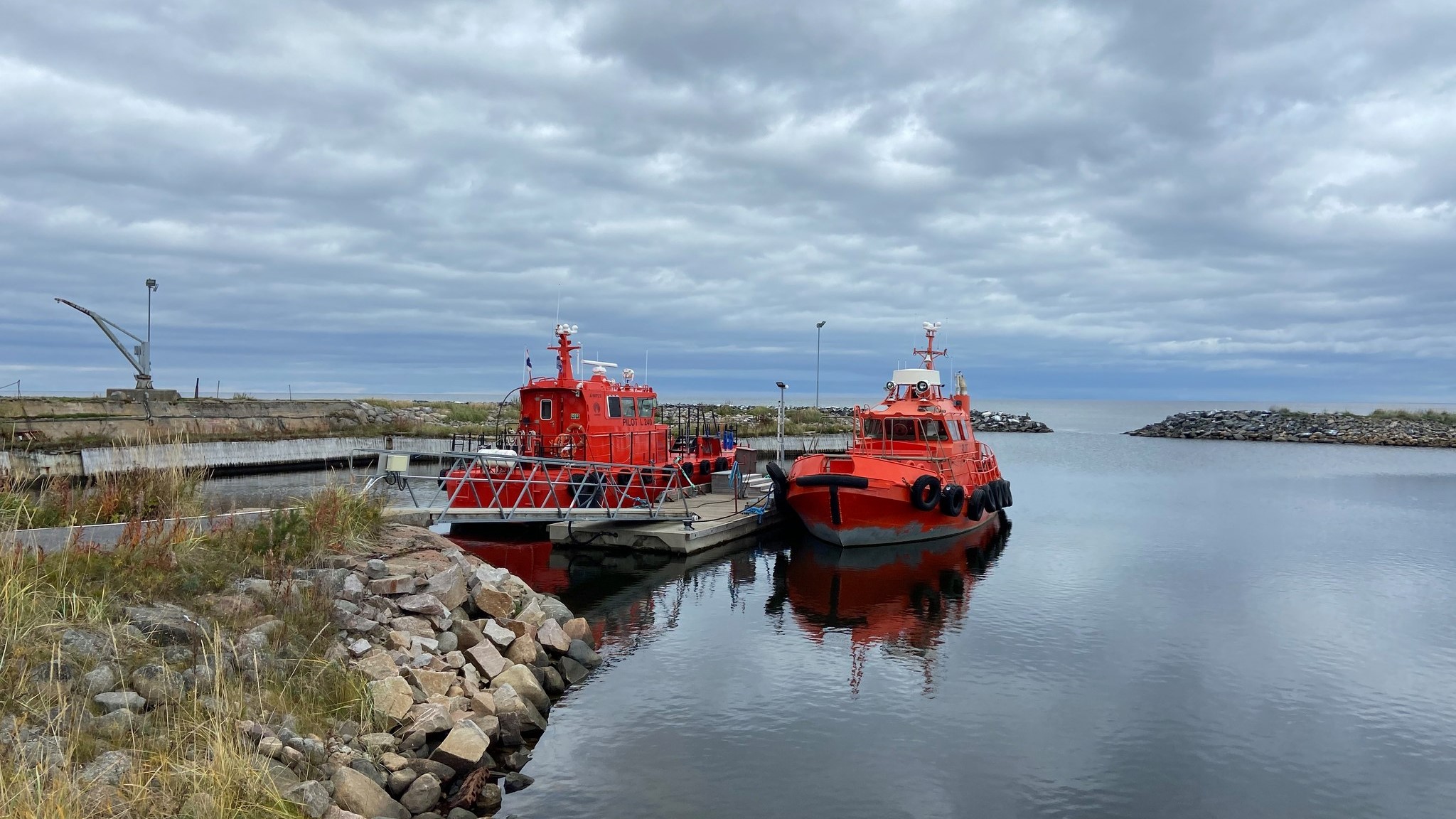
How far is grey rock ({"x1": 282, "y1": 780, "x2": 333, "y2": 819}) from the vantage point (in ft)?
22.1

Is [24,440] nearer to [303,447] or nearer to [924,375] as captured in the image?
[303,447]

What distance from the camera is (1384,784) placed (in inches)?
382

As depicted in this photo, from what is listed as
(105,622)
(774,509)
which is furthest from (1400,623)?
(105,622)

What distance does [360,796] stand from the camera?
7.34 metres

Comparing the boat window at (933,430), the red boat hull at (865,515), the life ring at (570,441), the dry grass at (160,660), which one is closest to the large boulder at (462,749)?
the dry grass at (160,660)

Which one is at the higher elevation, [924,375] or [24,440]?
[924,375]

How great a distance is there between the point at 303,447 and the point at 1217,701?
116 feet

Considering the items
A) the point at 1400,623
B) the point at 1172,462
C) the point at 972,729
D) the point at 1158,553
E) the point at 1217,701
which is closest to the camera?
the point at 972,729

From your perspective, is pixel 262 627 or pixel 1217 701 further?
pixel 1217 701

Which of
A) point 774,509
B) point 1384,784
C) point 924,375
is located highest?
point 924,375

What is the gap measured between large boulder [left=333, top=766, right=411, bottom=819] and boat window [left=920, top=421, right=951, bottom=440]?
59.5 ft

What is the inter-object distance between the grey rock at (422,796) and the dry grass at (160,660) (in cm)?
99

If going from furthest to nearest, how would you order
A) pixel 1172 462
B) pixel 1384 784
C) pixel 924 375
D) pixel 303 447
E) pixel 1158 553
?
pixel 1172 462 → pixel 303 447 → pixel 924 375 → pixel 1158 553 → pixel 1384 784

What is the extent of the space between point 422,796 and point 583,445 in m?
14.1
